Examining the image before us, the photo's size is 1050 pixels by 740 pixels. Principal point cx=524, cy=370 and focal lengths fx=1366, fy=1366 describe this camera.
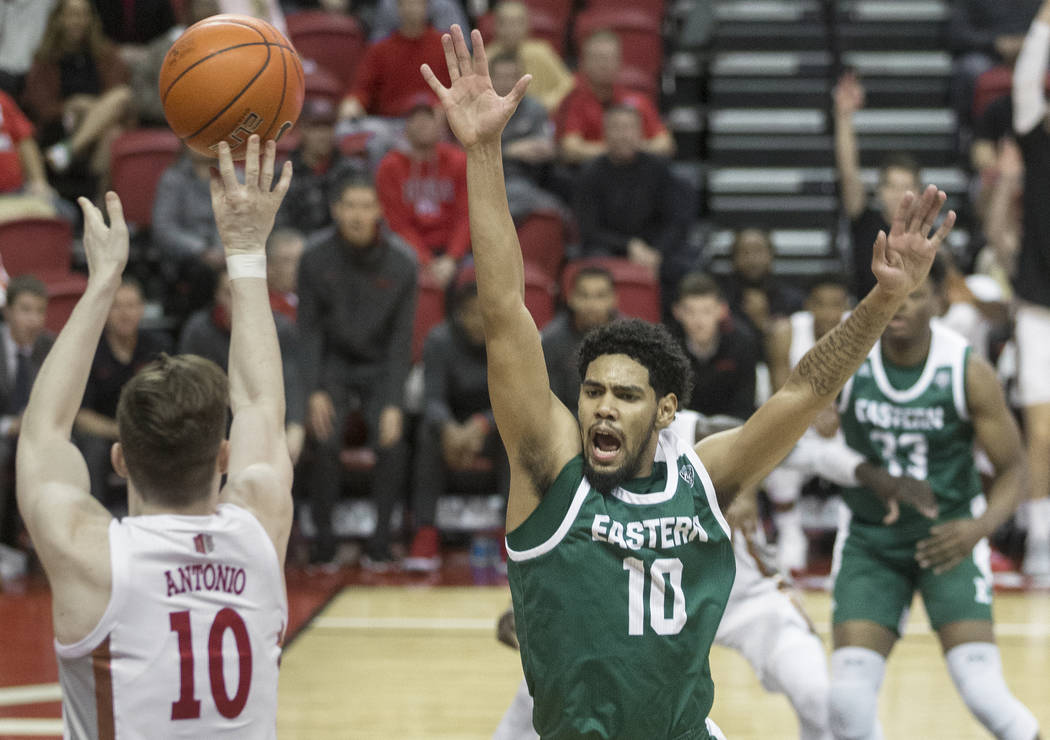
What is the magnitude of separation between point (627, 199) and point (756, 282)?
0.99 m

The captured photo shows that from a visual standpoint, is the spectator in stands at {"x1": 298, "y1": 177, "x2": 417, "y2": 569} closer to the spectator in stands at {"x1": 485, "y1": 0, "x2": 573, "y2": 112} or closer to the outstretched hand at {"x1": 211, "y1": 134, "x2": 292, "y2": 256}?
the spectator in stands at {"x1": 485, "y1": 0, "x2": 573, "y2": 112}

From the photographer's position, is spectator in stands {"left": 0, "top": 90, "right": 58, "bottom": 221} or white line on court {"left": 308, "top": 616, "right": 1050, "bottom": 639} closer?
white line on court {"left": 308, "top": 616, "right": 1050, "bottom": 639}

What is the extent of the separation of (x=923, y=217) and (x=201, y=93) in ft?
5.87

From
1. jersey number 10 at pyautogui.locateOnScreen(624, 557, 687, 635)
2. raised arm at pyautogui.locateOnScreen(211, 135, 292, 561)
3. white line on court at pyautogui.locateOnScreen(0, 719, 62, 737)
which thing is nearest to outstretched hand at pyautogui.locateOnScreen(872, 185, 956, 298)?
jersey number 10 at pyautogui.locateOnScreen(624, 557, 687, 635)

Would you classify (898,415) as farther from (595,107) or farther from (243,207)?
(595,107)

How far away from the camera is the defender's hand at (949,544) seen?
13.9 ft

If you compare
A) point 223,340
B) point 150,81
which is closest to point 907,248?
point 223,340

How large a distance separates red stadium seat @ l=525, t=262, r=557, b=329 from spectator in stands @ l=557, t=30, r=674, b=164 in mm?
1493

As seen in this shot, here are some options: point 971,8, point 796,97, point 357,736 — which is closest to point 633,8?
point 796,97

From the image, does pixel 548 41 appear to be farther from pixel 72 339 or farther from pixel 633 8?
pixel 72 339

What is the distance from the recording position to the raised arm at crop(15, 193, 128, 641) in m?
2.29

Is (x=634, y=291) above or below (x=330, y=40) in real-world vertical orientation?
below

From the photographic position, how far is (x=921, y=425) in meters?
4.44

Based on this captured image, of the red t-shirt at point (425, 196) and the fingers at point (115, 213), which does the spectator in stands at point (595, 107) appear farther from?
the fingers at point (115, 213)
